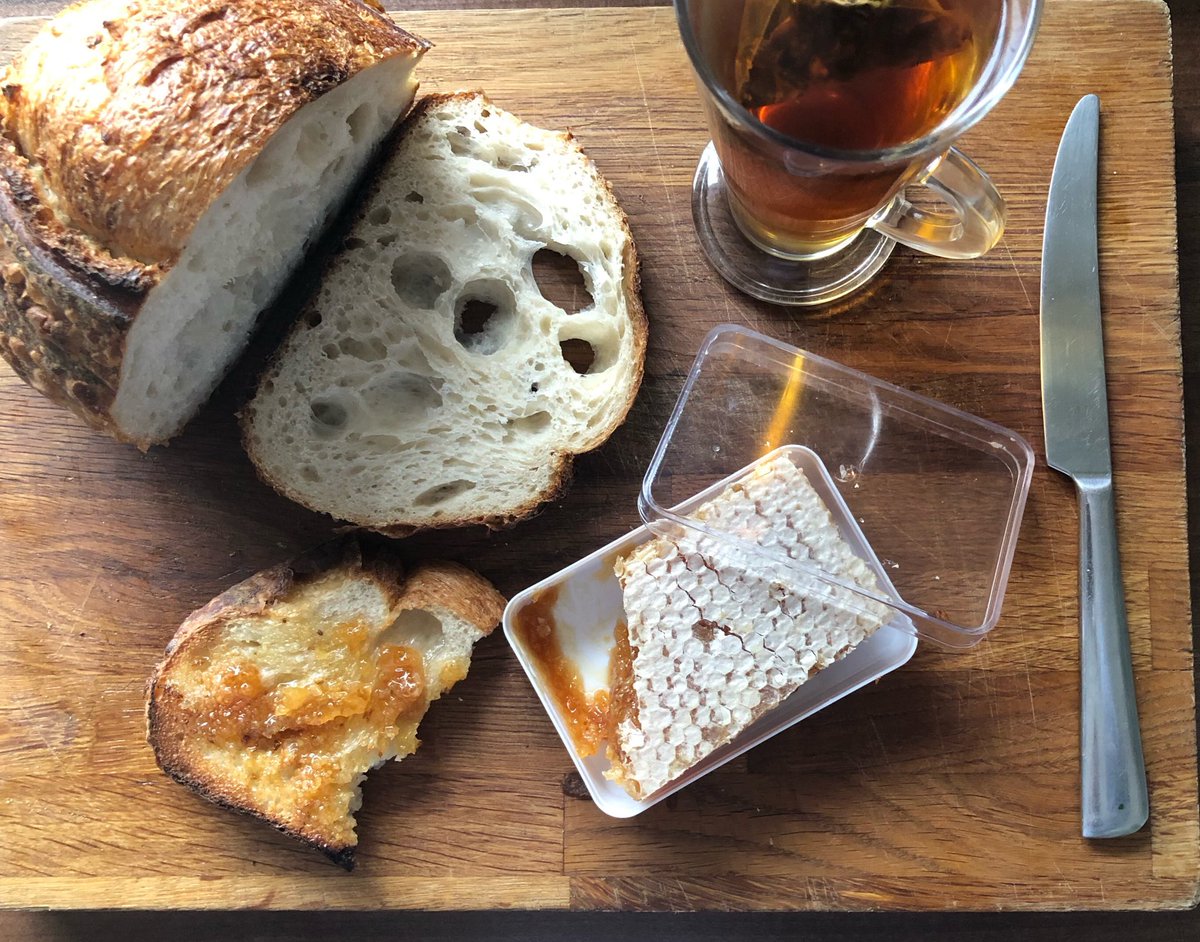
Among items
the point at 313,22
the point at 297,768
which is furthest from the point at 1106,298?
the point at 297,768

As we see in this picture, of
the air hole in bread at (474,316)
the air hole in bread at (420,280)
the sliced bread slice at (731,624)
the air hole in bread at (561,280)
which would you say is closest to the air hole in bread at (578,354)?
the air hole in bread at (561,280)

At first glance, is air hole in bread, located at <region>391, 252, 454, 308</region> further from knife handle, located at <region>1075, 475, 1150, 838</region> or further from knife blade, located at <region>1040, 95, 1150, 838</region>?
knife handle, located at <region>1075, 475, 1150, 838</region>

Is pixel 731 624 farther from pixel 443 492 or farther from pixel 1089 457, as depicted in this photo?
pixel 1089 457

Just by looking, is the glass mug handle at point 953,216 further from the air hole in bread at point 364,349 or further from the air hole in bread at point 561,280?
the air hole in bread at point 364,349

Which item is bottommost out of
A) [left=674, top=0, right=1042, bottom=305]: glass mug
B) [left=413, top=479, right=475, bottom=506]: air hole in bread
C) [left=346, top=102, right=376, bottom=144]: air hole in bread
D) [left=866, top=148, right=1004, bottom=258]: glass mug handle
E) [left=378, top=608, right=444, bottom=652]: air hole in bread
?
[left=378, top=608, right=444, bottom=652]: air hole in bread

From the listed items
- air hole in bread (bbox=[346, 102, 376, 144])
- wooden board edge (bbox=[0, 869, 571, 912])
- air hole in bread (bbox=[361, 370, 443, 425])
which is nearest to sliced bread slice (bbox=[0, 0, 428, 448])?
air hole in bread (bbox=[346, 102, 376, 144])
